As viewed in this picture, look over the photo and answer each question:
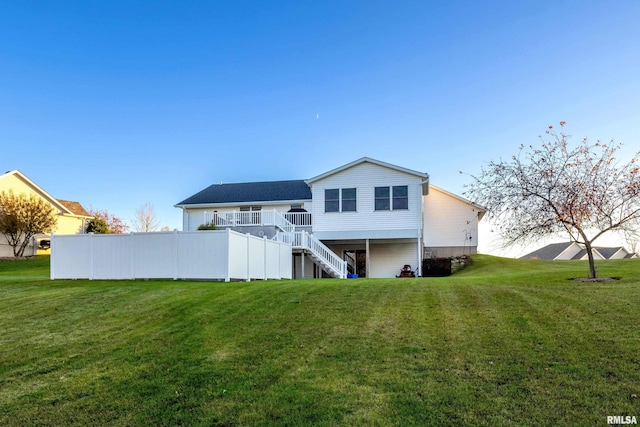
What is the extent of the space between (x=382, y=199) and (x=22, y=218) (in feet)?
81.3

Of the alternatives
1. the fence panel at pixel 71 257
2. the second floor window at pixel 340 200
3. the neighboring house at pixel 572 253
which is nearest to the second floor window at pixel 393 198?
the second floor window at pixel 340 200

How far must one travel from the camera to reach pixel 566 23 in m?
13.4

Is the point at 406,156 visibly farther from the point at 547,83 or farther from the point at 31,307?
the point at 31,307

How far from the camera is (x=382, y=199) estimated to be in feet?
71.2

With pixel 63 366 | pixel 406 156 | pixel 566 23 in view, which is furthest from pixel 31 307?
pixel 406 156

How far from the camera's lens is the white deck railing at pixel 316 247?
1975cm

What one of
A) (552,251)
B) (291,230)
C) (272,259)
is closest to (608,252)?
(552,251)

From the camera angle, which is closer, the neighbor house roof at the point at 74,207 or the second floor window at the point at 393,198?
the second floor window at the point at 393,198

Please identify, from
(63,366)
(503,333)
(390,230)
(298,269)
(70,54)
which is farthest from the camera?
(298,269)

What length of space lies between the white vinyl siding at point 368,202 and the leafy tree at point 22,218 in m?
20.9

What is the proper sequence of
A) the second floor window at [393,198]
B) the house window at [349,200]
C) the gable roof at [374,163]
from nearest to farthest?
the gable roof at [374,163]
the second floor window at [393,198]
the house window at [349,200]

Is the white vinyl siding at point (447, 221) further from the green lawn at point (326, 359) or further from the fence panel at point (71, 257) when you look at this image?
the fence panel at point (71, 257)

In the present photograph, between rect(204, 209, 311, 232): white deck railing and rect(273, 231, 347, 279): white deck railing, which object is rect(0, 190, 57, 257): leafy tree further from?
rect(273, 231, 347, 279): white deck railing

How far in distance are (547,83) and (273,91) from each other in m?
11.5
